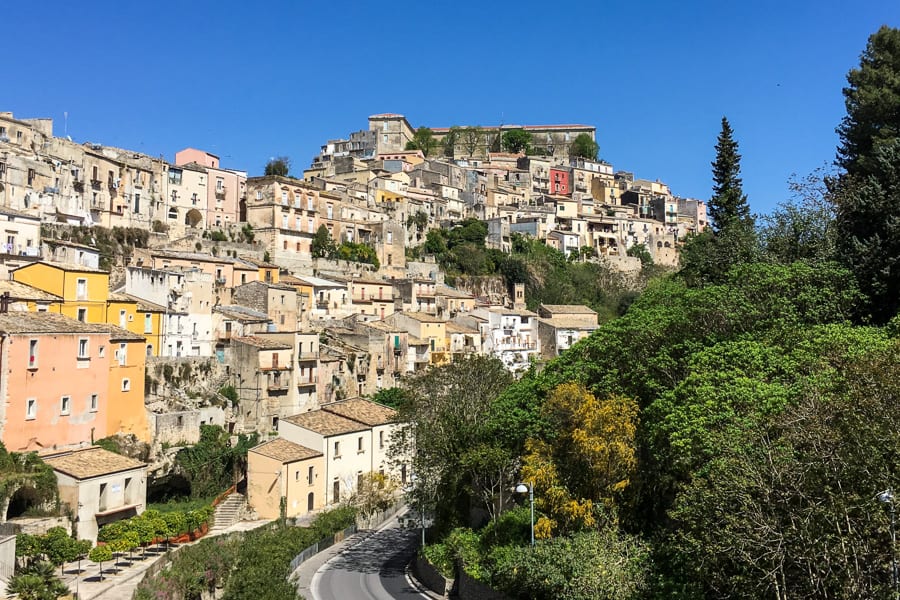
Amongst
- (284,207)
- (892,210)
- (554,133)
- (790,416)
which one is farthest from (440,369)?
(554,133)

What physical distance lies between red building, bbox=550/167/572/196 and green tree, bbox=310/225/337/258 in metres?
50.8

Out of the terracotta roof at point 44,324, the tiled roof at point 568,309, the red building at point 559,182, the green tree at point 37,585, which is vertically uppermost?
the red building at point 559,182

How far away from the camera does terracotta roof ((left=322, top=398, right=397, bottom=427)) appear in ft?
152

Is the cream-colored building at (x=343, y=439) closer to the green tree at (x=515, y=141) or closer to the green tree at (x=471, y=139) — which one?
the green tree at (x=471, y=139)

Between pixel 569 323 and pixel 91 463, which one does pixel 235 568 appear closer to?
pixel 91 463

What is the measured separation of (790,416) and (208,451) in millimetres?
31031

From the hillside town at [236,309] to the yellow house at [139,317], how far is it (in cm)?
11

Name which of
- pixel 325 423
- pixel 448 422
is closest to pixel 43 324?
pixel 325 423

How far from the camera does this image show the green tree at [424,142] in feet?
405

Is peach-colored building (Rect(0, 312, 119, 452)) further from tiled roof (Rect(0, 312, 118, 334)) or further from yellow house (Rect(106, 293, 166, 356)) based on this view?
yellow house (Rect(106, 293, 166, 356))

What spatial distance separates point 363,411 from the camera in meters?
47.8

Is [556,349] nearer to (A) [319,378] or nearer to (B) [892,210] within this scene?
(A) [319,378]

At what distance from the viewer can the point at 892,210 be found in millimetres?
27031

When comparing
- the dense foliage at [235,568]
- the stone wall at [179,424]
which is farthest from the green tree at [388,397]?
the dense foliage at [235,568]
